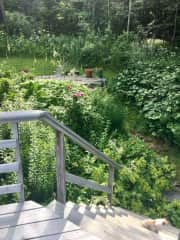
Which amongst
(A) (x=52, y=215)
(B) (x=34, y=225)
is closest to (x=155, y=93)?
(A) (x=52, y=215)

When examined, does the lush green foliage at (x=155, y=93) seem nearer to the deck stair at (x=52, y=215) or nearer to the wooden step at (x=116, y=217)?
the wooden step at (x=116, y=217)

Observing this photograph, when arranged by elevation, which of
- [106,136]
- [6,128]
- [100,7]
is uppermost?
[100,7]

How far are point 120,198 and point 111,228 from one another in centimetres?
136

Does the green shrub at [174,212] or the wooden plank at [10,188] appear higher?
the wooden plank at [10,188]

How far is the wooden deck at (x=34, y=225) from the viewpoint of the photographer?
1724 mm

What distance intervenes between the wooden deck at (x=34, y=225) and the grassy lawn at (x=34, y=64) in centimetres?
661

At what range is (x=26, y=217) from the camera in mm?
1891

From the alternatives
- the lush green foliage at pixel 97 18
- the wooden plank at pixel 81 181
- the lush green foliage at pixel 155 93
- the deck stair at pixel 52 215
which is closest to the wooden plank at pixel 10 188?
the deck stair at pixel 52 215

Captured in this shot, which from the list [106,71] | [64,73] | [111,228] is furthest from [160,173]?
[106,71]

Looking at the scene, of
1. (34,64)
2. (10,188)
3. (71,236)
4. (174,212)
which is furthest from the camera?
(34,64)

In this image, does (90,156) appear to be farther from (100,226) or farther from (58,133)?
(58,133)

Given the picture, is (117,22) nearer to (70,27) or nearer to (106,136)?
(70,27)

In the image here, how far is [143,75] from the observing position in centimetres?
662

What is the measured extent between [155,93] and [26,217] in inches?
173
